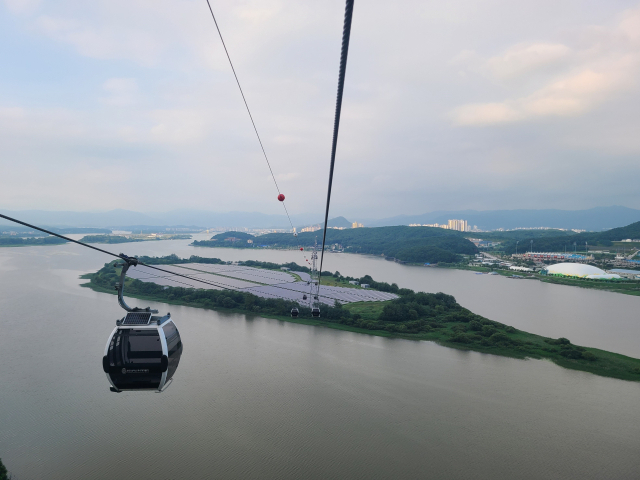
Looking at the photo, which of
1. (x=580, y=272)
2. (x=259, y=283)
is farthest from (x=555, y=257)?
(x=259, y=283)

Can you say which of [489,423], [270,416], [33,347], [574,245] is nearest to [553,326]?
[489,423]

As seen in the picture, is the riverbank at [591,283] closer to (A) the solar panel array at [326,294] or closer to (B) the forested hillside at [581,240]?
(A) the solar panel array at [326,294]

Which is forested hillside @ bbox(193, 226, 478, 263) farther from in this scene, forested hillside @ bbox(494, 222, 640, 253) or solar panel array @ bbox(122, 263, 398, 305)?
solar panel array @ bbox(122, 263, 398, 305)

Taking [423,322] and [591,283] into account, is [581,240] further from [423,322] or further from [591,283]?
[423,322]

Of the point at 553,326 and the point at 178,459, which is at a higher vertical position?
the point at 553,326

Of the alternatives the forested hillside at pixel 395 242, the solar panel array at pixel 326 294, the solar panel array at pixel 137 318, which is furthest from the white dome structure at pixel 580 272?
the solar panel array at pixel 137 318

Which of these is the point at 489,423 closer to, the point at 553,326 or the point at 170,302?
the point at 553,326
